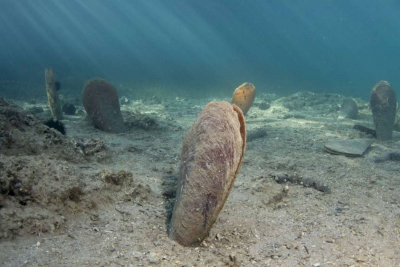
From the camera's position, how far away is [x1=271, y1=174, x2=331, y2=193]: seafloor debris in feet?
13.9

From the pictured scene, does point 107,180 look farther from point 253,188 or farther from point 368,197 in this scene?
point 368,197

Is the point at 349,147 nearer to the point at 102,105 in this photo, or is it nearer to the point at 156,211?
the point at 156,211

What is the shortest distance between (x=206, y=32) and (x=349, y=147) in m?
93.5

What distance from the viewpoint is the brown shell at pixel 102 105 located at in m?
7.47

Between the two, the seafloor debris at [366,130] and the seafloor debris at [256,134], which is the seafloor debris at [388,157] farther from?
the seafloor debris at [256,134]

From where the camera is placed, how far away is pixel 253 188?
4.22 m


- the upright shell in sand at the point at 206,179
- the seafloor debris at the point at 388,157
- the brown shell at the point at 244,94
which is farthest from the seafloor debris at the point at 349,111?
the upright shell in sand at the point at 206,179

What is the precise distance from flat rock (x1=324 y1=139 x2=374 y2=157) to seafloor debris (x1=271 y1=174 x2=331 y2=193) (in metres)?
2.32

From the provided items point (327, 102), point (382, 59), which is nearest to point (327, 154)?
point (327, 102)

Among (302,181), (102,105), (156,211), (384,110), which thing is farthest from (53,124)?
(384,110)

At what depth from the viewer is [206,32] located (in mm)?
92375

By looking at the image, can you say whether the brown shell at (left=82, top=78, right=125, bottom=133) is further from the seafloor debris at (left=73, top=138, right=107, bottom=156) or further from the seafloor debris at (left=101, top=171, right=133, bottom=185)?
the seafloor debris at (left=101, top=171, right=133, bottom=185)

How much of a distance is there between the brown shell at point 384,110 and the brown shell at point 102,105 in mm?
7869

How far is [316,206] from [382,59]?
143908 mm
